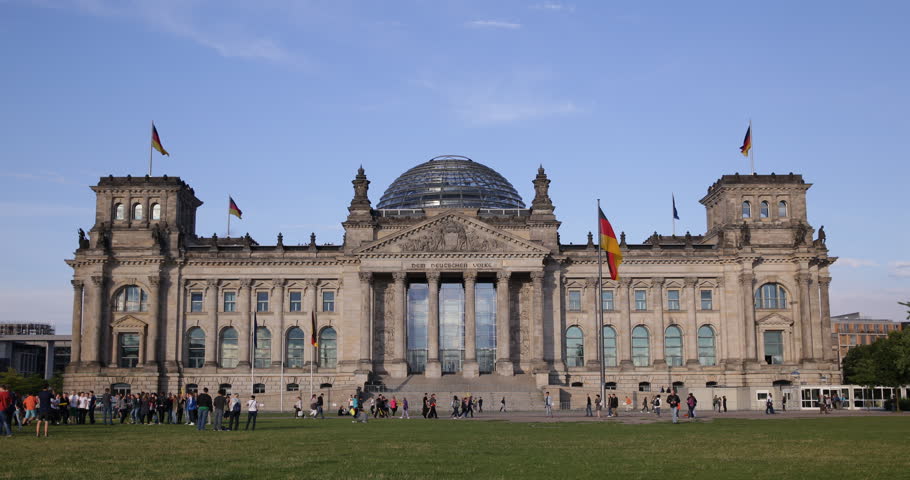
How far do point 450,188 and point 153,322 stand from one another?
3299 cm

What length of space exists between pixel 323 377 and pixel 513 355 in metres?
18.1

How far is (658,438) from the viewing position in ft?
119

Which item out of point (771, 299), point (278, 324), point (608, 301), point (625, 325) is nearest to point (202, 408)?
point (278, 324)

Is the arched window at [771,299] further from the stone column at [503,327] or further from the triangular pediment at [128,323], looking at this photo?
the triangular pediment at [128,323]

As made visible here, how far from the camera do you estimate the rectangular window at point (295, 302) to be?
3745 inches

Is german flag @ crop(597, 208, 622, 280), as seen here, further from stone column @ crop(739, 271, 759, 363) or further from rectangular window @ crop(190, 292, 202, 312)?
rectangular window @ crop(190, 292, 202, 312)

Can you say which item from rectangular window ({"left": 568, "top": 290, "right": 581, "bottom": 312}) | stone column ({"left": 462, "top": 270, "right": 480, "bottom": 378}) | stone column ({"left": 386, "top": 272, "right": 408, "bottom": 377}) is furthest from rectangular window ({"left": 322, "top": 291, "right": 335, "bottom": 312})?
rectangular window ({"left": 568, "top": 290, "right": 581, "bottom": 312})

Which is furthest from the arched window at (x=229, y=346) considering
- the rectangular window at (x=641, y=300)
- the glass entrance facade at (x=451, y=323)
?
the rectangular window at (x=641, y=300)

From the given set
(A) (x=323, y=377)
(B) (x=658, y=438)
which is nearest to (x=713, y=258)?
(A) (x=323, y=377)

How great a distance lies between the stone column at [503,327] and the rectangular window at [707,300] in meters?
20.0

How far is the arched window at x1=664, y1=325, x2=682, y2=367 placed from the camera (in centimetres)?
9512

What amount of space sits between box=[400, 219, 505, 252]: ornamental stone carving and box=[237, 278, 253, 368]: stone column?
16.4 meters

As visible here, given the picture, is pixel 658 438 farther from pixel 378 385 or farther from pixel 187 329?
pixel 187 329

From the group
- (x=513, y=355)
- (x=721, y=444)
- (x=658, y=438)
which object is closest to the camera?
(x=721, y=444)
